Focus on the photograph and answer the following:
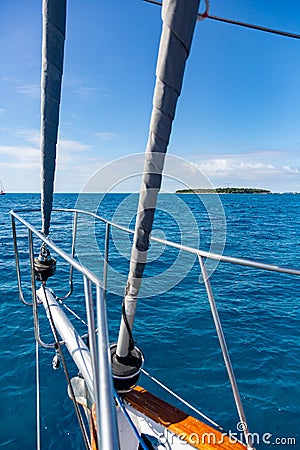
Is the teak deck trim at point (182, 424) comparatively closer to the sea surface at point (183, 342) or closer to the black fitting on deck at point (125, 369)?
the black fitting on deck at point (125, 369)

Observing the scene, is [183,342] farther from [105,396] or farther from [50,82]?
[105,396]

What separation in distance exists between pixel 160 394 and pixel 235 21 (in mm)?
4315

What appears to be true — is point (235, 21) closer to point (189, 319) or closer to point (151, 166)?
point (151, 166)

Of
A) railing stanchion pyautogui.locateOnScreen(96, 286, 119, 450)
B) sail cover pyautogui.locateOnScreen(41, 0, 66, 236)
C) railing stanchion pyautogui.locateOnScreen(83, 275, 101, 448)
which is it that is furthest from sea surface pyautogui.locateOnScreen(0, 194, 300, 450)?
railing stanchion pyautogui.locateOnScreen(96, 286, 119, 450)

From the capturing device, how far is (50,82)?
5.67 feet

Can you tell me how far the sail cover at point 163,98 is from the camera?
2.95ft

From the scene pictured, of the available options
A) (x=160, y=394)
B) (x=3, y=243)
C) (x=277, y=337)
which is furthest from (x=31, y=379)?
(x=3, y=243)

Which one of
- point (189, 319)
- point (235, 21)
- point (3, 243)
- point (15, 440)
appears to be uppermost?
point (235, 21)

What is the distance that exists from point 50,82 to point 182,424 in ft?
7.15

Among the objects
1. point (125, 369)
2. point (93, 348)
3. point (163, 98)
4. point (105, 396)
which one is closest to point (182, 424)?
point (125, 369)

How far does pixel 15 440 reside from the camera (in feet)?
11.2

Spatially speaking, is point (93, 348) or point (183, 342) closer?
point (93, 348)

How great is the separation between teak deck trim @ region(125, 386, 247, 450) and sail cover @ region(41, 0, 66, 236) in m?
1.50

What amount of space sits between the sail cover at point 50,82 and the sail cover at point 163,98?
95cm
